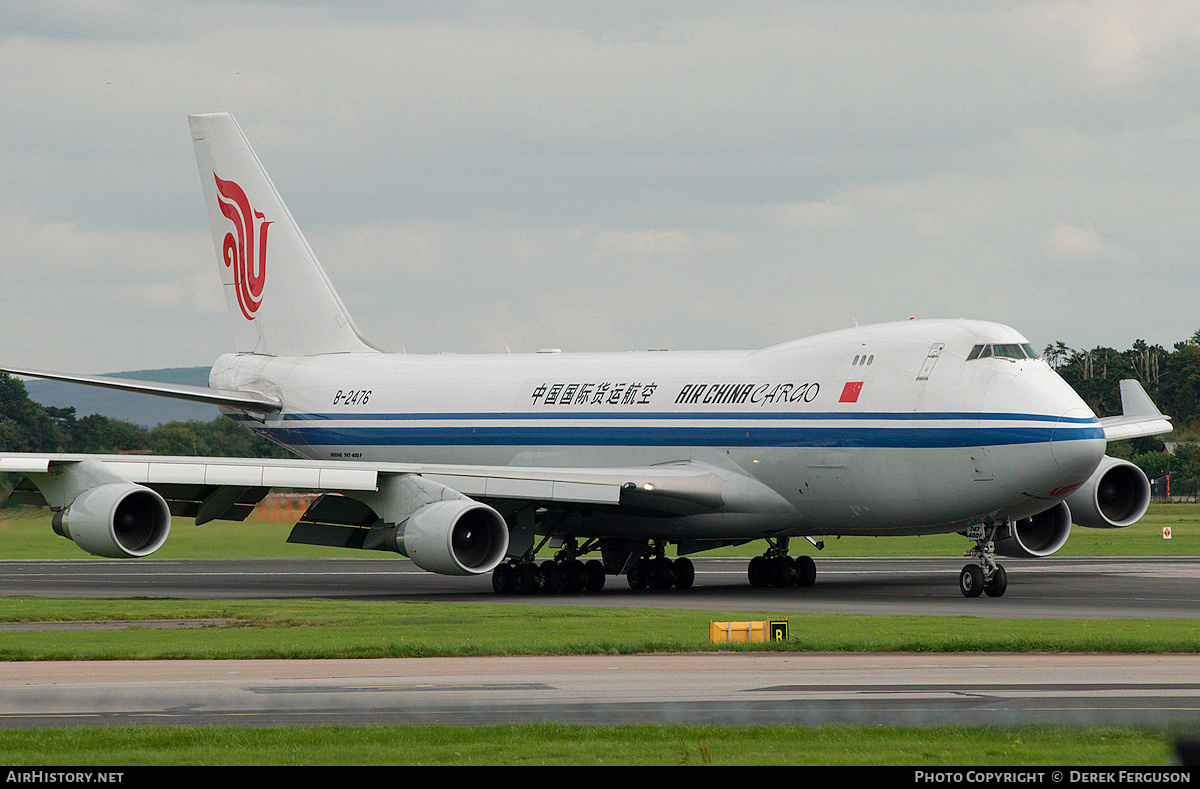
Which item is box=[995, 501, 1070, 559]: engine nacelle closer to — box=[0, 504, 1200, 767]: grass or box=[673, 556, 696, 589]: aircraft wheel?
box=[673, 556, 696, 589]: aircraft wheel

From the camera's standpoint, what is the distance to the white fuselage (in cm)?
2920

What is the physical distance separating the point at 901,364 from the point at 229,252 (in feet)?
76.1

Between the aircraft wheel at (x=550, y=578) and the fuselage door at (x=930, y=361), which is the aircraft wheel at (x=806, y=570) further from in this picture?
the fuselage door at (x=930, y=361)

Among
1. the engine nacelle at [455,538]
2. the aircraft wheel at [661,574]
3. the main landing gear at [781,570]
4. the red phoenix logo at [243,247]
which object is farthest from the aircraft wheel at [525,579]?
the red phoenix logo at [243,247]

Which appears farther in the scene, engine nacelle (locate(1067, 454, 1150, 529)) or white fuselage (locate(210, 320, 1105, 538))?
engine nacelle (locate(1067, 454, 1150, 529))

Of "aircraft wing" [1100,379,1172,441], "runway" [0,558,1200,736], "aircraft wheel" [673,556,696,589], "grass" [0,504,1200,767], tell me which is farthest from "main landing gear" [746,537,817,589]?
"runway" [0,558,1200,736]

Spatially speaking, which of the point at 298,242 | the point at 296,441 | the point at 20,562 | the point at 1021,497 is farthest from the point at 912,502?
the point at 20,562

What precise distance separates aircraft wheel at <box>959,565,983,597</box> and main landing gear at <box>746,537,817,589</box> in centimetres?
565

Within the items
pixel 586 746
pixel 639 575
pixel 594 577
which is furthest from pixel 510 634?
pixel 639 575

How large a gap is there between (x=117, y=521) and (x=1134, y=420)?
79.8ft

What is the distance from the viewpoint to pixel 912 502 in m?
30.3

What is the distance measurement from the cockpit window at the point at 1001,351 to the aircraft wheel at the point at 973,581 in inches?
160

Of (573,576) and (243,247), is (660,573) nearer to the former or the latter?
(573,576)

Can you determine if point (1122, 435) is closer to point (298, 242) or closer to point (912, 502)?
point (912, 502)
